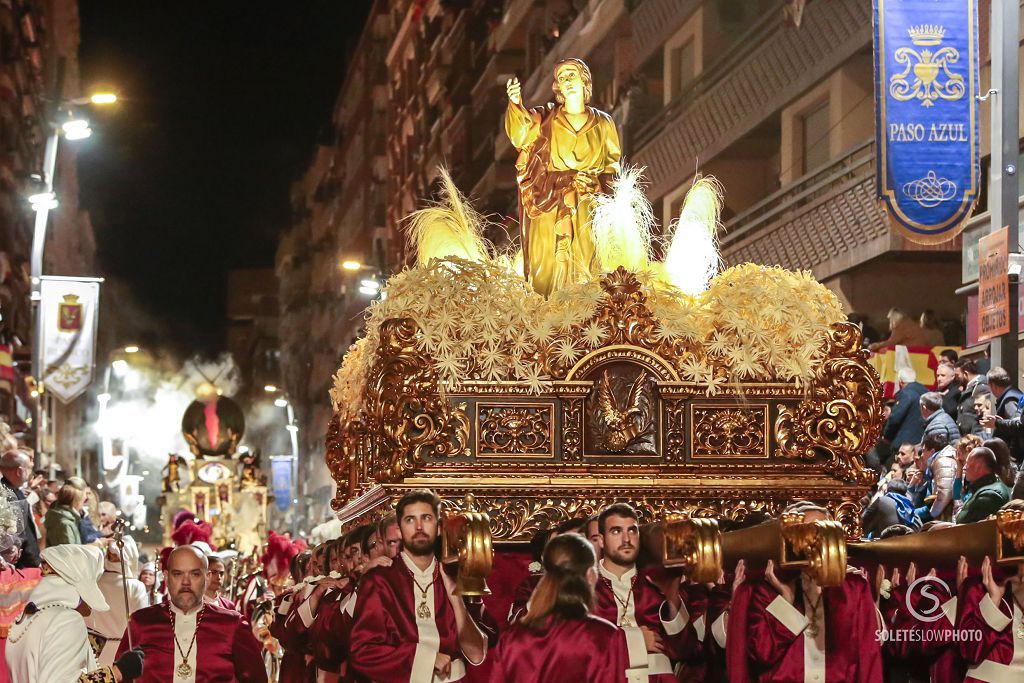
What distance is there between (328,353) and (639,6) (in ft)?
190

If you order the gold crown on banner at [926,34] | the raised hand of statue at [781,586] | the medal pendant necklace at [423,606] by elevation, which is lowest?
the medal pendant necklace at [423,606]

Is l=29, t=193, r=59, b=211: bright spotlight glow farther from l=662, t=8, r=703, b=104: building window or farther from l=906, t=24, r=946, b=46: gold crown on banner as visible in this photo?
l=906, t=24, r=946, b=46: gold crown on banner

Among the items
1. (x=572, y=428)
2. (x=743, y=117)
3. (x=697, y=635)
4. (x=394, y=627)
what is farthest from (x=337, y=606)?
(x=743, y=117)

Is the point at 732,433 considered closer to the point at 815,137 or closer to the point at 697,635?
the point at 697,635

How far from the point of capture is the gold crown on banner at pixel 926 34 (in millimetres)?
14859

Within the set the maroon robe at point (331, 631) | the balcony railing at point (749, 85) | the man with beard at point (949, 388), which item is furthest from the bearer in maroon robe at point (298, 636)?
the balcony railing at point (749, 85)

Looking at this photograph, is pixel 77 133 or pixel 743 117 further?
pixel 743 117

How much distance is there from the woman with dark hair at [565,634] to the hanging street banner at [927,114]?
7.78m

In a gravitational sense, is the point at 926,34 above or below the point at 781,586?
above

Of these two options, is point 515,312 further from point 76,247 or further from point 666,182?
point 76,247

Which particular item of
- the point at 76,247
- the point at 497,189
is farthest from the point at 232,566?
the point at 76,247

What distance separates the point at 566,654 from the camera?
277 inches

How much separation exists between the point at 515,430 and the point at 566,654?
286 centimetres

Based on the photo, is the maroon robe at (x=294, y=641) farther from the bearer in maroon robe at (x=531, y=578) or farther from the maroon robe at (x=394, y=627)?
the maroon robe at (x=394, y=627)
